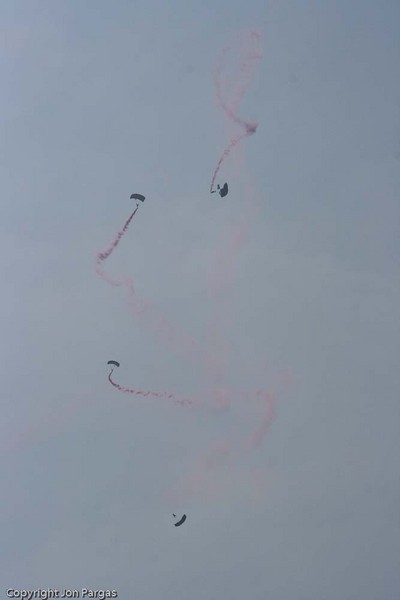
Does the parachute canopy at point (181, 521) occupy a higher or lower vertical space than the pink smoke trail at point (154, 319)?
lower

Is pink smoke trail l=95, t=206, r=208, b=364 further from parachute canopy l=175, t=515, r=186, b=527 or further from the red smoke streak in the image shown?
parachute canopy l=175, t=515, r=186, b=527

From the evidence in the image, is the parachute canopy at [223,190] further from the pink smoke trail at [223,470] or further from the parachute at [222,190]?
the pink smoke trail at [223,470]

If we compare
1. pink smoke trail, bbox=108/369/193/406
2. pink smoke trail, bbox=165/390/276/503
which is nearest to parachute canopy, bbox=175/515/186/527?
pink smoke trail, bbox=165/390/276/503

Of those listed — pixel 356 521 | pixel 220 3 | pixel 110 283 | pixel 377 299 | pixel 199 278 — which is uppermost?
pixel 220 3

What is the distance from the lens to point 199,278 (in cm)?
141

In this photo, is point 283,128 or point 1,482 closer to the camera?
point 1,482

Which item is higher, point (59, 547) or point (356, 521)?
point (356, 521)

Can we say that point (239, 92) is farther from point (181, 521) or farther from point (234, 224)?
point (181, 521)

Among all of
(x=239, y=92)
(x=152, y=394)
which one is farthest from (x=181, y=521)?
(x=239, y=92)

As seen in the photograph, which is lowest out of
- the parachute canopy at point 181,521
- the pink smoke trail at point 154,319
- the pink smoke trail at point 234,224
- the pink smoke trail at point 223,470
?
the parachute canopy at point 181,521

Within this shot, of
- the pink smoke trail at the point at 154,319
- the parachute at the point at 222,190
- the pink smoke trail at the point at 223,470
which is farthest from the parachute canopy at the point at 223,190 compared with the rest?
the pink smoke trail at the point at 223,470

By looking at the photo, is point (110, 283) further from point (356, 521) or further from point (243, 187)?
point (356, 521)

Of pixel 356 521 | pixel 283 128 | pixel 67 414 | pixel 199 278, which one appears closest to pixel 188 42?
pixel 283 128

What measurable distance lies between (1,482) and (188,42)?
3.27ft
